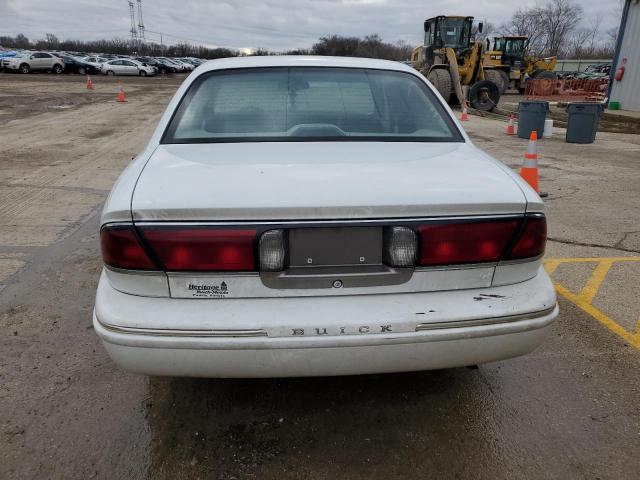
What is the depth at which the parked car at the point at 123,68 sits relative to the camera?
4375cm

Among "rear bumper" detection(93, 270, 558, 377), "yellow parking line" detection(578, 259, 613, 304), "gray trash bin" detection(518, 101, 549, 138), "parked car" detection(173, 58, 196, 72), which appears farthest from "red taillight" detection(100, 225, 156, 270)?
"parked car" detection(173, 58, 196, 72)

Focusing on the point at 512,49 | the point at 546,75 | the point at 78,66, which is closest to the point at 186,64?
the point at 78,66

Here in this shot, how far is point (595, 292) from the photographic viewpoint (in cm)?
375

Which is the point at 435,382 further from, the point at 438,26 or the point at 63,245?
the point at 438,26

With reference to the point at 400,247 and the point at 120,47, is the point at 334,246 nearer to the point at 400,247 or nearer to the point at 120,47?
the point at 400,247

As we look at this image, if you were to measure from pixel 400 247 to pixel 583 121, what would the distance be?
11.0 m

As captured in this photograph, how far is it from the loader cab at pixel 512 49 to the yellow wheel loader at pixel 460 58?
6.96 metres

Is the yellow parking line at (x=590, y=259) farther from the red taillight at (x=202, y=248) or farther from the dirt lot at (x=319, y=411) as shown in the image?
the red taillight at (x=202, y=248)

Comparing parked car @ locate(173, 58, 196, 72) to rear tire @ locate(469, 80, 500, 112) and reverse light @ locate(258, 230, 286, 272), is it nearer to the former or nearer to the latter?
rear tire @ locate(469, 80, 500, 112)

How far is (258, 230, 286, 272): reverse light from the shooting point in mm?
1833

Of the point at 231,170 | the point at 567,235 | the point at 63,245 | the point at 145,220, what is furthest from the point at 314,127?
the point at 567,235

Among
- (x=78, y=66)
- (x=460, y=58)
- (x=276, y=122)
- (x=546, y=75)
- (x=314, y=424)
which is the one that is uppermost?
(x=460, y=58)

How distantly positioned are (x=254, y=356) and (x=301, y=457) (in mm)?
586

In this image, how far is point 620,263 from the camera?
14.2 feet
